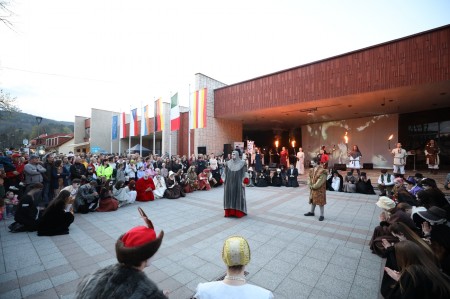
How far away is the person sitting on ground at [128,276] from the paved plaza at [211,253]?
1.87m

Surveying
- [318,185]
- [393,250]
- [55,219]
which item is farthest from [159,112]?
[393,250]

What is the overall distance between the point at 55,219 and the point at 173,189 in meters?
4.65

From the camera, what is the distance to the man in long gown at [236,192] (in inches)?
248

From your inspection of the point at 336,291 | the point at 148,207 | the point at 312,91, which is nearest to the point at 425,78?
the point at 312,91

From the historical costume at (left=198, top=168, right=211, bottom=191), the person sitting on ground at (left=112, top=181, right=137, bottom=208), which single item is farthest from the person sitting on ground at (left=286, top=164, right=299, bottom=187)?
the person sitting on ground at (left=112, top=181, right=137, bottom=208)

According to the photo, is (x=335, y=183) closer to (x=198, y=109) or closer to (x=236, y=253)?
(x=198, y=109)

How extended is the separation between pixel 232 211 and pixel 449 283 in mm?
4968

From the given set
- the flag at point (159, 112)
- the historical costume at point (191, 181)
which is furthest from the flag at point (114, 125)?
the historical costume at point (191, 181)

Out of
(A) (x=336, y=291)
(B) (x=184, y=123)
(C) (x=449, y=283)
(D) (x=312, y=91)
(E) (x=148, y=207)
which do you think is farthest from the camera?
(B) (x=184, y=123)

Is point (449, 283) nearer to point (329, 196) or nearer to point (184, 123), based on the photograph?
point (329, 196)

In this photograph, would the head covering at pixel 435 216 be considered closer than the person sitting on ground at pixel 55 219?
Yes

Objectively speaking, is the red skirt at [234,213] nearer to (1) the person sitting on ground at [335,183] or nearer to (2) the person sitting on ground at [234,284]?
(2) the person sitting on ground at [234,284]

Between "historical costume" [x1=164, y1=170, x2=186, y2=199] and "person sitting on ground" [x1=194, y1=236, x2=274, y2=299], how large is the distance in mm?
7884

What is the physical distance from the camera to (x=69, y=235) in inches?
193
